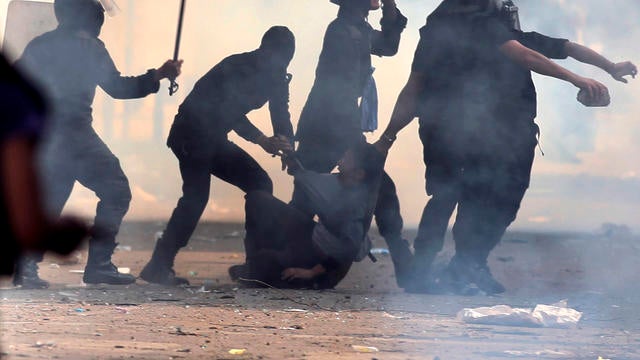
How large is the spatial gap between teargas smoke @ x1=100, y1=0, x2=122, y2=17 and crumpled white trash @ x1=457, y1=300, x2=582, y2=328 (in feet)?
9.11

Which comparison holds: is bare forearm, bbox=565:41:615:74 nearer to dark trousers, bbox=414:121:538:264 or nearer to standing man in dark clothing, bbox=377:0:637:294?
standing man in dark clothing, bbox=377:0:637:294

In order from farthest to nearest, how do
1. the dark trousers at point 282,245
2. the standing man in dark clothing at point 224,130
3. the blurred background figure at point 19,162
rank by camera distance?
the standing man in dark clothing at point 224,130 < the dark trousers at point 282,245 < the blurred background figure at point 19,162

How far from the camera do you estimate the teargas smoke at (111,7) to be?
270 inches

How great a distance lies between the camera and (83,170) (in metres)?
6.38

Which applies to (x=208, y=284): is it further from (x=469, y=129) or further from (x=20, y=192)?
(x=20, y=192)

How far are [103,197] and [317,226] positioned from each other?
3.72ft

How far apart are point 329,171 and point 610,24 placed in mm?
2056

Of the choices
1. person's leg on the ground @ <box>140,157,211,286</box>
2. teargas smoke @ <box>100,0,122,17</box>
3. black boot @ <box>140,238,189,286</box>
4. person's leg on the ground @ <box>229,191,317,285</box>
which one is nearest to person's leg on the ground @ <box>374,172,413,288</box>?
person's leg on the ground @ <box>229,191,317,285</box>

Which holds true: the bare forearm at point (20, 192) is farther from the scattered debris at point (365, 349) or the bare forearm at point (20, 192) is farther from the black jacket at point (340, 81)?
the black jacket at point (340, 81)

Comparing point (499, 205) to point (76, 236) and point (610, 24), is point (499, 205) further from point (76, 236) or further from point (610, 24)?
point (76, 236)

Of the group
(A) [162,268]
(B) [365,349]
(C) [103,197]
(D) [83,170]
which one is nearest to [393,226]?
(A) [162,268]

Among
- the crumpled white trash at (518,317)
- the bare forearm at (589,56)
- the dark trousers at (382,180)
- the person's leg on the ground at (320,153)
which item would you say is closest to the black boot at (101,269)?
the person's leg on the ground at (320,153)

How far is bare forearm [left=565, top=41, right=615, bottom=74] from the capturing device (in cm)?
637

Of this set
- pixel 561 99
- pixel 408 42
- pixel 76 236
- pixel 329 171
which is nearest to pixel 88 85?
pixel 329 171
